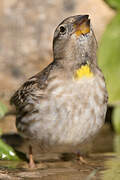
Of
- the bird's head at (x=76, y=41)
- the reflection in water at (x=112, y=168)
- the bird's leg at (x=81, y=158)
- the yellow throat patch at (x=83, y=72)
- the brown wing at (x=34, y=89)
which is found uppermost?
the bird's head at (x=76, y=41)

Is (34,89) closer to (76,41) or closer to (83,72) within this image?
(83,72)

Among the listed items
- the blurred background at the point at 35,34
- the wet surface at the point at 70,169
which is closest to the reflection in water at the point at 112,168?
the wet surface at the point at 70,169

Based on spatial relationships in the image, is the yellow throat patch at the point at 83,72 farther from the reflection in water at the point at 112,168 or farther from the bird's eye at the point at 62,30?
the reflection in water at the point at 112,168

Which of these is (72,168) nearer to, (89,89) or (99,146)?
(89,89)

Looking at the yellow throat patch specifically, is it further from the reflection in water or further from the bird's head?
the reflection in water

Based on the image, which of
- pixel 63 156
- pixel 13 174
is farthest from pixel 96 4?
pixel 13 174

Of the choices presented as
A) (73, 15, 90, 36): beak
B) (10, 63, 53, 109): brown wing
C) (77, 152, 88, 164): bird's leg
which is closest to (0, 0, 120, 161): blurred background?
(77, 152, 88, 164): bird's leg
